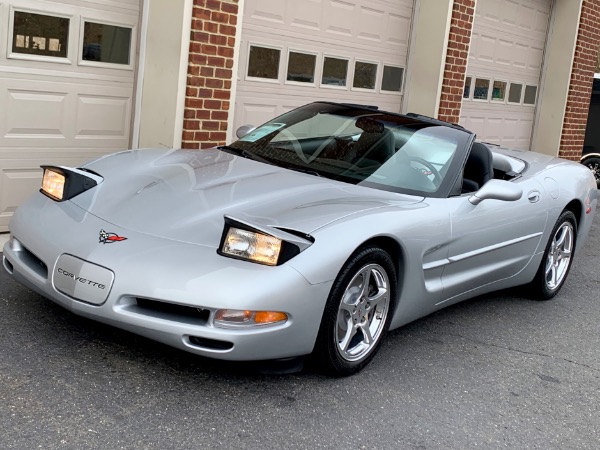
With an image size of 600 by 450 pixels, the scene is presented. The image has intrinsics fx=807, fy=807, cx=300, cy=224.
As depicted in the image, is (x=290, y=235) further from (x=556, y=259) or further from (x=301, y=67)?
(x=301, y=67)

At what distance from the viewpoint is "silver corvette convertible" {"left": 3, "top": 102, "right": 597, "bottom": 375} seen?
11.5 ft

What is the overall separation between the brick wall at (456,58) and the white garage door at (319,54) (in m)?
0.54

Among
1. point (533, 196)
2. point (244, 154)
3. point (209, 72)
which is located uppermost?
point (209, 72)

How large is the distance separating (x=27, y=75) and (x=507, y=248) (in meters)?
3.78

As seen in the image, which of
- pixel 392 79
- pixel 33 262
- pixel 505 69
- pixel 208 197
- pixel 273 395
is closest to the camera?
pixel 273 395

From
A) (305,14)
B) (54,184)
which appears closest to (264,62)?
(305,14)

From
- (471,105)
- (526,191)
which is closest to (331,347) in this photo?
(526,191)

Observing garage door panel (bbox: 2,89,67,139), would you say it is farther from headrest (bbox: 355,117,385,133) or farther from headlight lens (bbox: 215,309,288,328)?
headlight lens (bbox: 215,309,288,328)

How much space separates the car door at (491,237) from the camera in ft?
15.4

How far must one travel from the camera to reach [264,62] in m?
7.98

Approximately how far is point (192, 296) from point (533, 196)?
2988 millimetres

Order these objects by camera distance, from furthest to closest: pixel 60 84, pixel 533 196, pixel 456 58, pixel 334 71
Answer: pixel 456 58, pixel 334 71, pixel 60 84, pixel 533 196

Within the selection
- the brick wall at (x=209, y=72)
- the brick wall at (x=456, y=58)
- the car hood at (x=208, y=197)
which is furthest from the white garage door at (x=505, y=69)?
the car hood at (x=208, y=197)

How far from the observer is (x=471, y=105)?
11.3m
